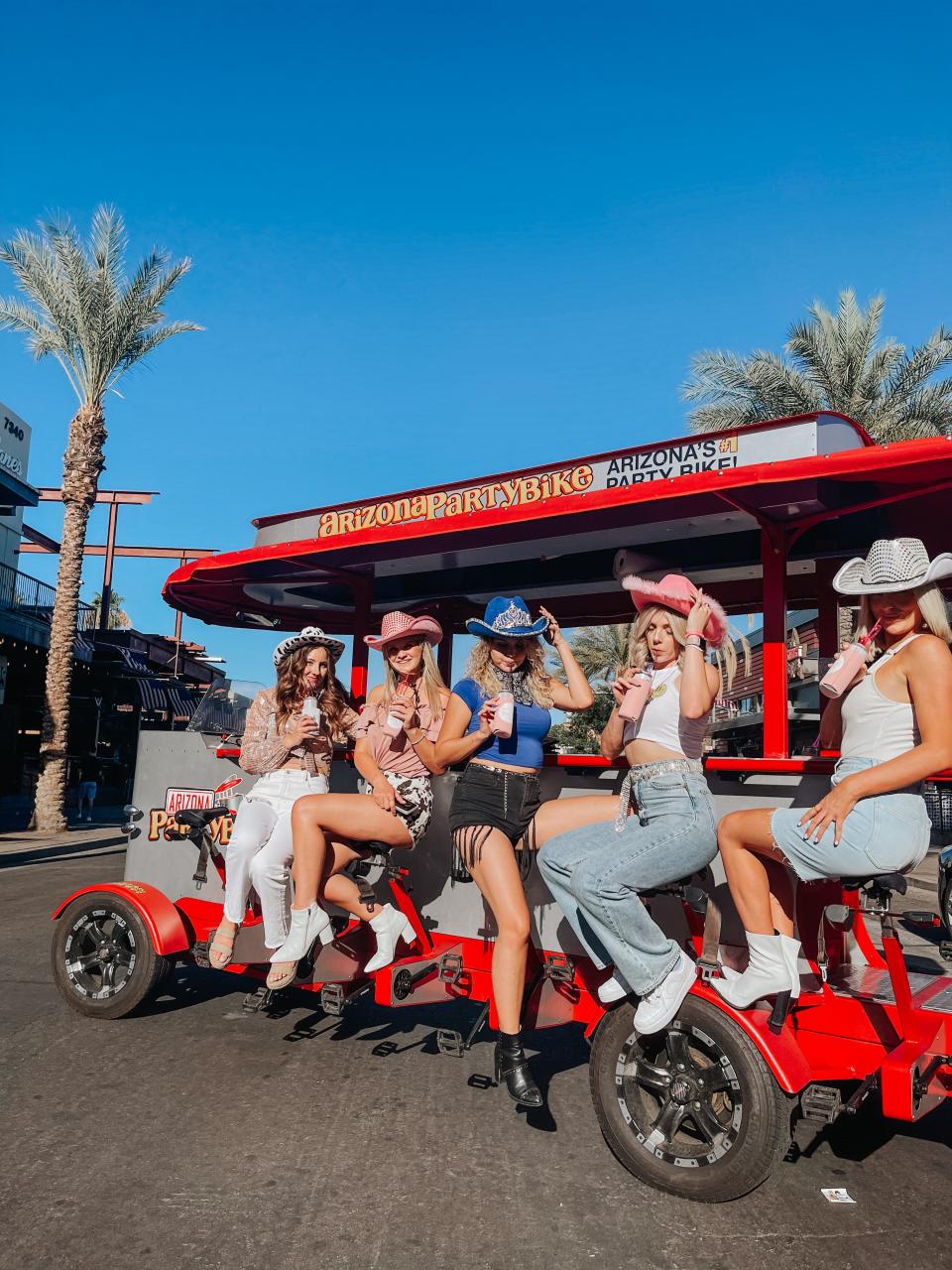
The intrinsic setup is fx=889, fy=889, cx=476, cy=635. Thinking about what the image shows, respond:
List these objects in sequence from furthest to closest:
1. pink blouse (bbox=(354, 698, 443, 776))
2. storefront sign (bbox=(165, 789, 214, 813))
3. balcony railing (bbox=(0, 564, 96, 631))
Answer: balcony railing (bbox=(0, 564, 96, 631)), storefront sign (bbox=(165, 789, 214, 813)), pink blouse (bbox=(354, 698, 443, 776))

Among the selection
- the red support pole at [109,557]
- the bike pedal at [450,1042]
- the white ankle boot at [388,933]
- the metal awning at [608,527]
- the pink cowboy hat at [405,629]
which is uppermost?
the red support pole at [109,557]

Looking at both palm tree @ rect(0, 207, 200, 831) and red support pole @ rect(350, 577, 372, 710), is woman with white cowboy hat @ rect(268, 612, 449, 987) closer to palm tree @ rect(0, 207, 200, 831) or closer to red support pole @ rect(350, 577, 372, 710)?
red support pole @ rect(350, 577, 372, 710)

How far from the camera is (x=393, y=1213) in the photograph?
293cm

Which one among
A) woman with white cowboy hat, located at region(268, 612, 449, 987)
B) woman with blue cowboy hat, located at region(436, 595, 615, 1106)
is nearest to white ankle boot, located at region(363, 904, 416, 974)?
woman with white cowboy hat, located at region(268, 612, 449, 987)

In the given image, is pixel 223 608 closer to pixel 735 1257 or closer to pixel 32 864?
pixel 735 1257

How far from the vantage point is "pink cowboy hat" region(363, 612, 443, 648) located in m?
4.43

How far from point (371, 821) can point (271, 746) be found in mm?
753

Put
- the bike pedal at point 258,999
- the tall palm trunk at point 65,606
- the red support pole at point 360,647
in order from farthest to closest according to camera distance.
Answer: the tall palm trunk at point 65,606 → the red support pole at point 360,647 → the bike pedal at point 258,999

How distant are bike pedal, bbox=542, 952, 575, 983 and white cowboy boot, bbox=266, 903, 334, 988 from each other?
42.8 inches

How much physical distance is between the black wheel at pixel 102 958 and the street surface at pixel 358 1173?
15 centimetres

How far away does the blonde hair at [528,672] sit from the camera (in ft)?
12.4

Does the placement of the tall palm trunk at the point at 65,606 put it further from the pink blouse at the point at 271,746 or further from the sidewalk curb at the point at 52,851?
the pink blouse at the point at 271,746

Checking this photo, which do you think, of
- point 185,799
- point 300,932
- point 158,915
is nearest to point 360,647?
point 185,799

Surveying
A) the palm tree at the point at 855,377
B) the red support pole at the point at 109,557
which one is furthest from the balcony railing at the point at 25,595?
the palm tree at the point at 855,377
